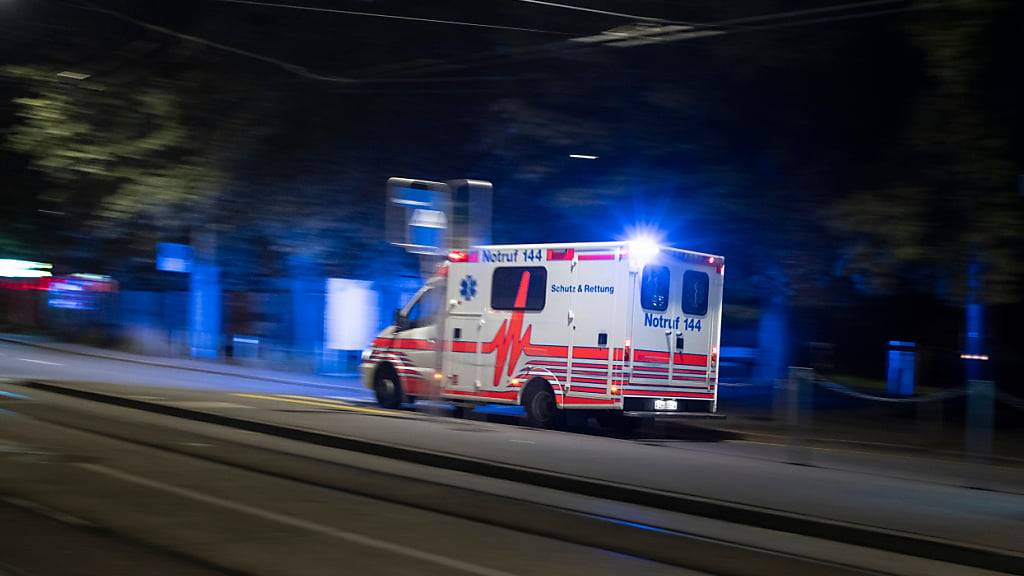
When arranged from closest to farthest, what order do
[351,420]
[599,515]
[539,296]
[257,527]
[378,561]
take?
[378,561] < [257,527] < [599,515] < [351,420] < [539,296]

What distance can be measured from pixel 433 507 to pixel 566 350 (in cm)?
741

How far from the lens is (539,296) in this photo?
17.9m

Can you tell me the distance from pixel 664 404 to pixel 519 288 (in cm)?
291

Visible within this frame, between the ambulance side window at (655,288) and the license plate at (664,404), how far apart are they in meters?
1.40

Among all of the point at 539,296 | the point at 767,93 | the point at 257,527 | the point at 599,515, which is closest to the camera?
the point at 257,527

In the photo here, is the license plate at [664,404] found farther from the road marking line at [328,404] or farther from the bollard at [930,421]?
the bollard at [930,421]

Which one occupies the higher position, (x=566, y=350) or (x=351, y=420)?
(x=566, y=350)

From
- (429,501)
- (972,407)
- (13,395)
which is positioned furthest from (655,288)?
(13,395)

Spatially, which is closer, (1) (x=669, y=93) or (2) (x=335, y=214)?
(1) (x=669, y=93)

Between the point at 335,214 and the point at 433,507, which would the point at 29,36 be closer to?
the point at 335,214

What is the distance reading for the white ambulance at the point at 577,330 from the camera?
56.0 feet

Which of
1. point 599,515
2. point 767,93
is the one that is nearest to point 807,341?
point 767,93

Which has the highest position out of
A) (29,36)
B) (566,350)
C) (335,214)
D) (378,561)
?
(29,36)

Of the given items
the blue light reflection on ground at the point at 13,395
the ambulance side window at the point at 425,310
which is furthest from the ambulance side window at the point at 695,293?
the blue light reflection on ground at the point at 13,395
